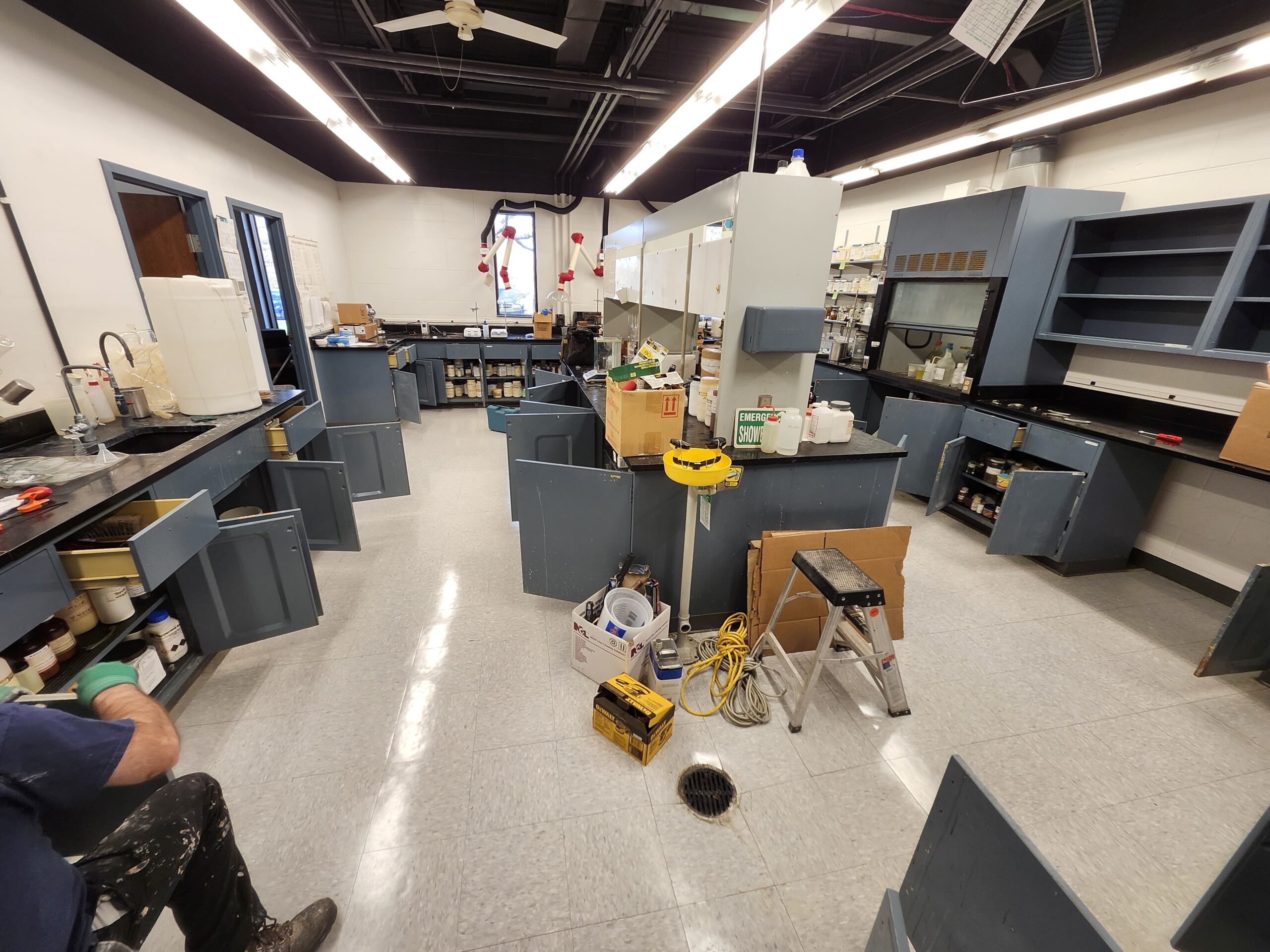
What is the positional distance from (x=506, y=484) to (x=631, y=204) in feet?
16.0

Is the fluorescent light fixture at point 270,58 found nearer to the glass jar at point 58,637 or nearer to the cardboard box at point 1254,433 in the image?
the glass jar at point 58,637

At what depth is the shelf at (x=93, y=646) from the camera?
1.61 m

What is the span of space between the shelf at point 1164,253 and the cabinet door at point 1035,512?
4.19 ft

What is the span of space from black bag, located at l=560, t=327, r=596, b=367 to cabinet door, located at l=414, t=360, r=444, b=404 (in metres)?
2.48

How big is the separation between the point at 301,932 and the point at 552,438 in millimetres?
2586

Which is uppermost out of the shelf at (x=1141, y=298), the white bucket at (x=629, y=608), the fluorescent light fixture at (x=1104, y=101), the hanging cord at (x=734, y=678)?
the fluorescent light fixture at (x=1104, y=101)

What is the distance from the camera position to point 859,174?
181 inches

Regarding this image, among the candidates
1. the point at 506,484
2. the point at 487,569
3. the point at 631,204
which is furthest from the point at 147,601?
the point at 631,204

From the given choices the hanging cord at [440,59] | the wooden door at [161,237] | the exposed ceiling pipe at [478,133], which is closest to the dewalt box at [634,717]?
the hanging cord at [440,59]

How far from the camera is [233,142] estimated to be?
3.91 metres

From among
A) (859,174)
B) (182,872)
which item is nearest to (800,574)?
(182,872)

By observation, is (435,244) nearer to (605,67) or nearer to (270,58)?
(605,67)

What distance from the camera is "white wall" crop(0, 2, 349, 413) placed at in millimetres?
2131

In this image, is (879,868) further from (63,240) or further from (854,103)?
(854,103)
